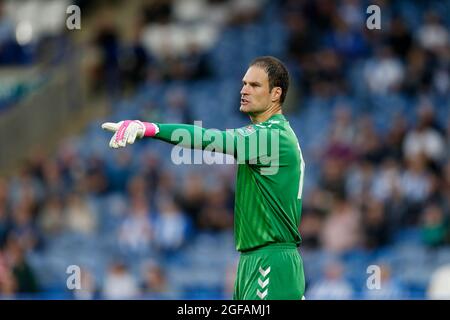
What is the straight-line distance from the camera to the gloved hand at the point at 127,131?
7.38 m

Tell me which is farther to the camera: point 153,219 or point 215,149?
point 153,219

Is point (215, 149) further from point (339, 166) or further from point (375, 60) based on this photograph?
point (375, 60)

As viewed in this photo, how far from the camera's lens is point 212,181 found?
17.9 metres

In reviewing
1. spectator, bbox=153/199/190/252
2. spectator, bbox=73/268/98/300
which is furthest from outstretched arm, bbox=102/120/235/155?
spectator, bbox=153/199/190/252

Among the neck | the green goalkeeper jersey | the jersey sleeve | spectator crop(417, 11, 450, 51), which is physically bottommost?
the green goalkeeper jersey

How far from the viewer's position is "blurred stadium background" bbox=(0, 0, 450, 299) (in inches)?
618

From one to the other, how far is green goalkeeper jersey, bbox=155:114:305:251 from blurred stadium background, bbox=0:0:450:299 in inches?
229

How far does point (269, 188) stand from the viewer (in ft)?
26.7

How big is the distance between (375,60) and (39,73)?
662 cm

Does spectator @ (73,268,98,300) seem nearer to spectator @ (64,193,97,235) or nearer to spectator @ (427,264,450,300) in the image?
spectator @ (64,193,97,235)

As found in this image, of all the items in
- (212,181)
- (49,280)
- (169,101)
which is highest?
(169,101)

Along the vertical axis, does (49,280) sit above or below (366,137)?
below

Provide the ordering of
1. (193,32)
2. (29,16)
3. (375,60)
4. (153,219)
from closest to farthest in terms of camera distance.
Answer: (153,219)
(375,60)
(193,32)
(29,16)
